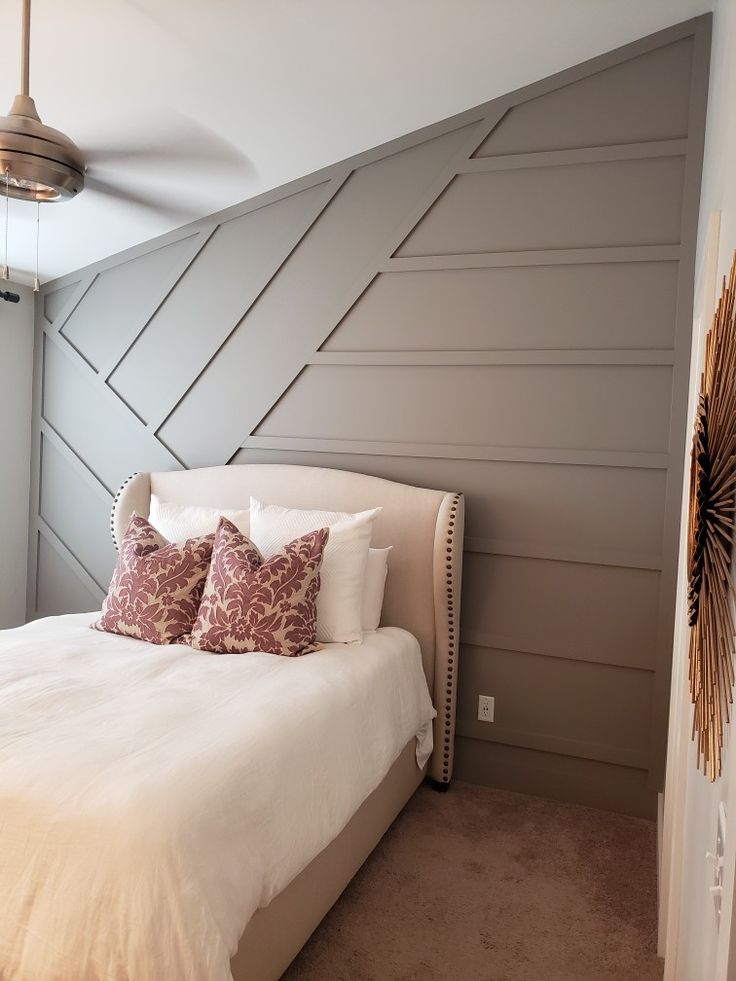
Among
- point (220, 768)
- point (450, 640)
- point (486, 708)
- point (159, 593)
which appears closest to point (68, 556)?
point (159, 593)

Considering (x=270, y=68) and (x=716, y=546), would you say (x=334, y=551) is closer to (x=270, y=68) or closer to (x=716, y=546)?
(x=270, y=68)

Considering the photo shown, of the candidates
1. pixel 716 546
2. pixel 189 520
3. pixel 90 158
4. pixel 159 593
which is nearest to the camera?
pixel 716 546

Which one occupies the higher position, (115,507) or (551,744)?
(115,507)

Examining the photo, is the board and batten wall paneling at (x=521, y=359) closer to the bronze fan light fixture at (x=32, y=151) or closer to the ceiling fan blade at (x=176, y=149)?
the ceiling fan blade at (x=176, y=149)

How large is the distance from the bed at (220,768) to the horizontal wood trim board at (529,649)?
0.47 ft

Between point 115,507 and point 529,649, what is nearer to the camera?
point 529,649

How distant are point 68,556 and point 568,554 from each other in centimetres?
252

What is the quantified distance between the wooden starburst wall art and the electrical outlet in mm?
2060

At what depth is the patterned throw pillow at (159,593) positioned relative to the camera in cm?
270

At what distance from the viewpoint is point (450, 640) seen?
119 inches

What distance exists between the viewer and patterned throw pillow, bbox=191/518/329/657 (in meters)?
2.56

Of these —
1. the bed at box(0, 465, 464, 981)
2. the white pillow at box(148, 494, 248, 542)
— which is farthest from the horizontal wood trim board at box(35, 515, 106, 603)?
the bed at box(0, 465, 464, 981)

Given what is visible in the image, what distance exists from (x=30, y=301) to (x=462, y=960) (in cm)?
357

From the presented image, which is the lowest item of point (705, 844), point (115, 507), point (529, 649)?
point (529, 649)
